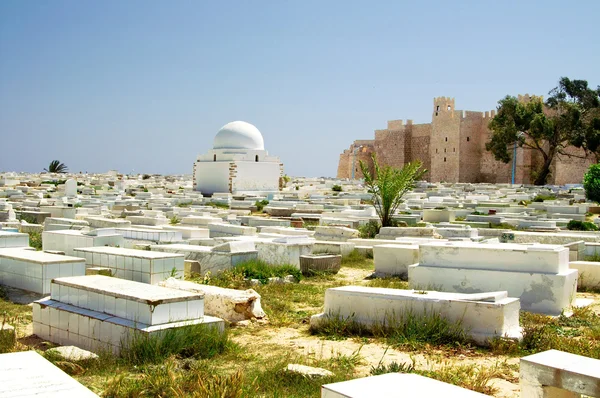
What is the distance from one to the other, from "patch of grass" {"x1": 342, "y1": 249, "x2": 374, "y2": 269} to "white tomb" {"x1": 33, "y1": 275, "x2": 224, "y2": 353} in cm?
439

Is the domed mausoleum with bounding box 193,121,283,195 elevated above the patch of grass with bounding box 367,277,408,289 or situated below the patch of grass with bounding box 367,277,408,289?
above

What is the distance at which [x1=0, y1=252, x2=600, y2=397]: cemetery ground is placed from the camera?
12.0 feet

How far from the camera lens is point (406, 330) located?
16.3 feet

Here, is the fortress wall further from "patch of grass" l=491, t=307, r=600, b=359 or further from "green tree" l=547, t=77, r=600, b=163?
"patch of grass" l=491, t=307, r=600, b=359

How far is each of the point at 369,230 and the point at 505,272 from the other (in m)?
5.82

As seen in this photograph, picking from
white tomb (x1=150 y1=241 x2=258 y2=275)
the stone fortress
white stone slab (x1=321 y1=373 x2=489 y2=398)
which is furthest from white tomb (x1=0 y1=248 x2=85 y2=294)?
the stone fortress

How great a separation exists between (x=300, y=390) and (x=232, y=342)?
1.24m

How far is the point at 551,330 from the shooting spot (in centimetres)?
523

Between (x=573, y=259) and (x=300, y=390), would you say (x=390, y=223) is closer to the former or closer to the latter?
(x=573, y=259)

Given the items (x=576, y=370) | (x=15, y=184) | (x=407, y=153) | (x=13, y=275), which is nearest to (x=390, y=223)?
(x=13, y=275)

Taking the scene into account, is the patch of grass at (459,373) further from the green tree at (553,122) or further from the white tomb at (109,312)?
the green tree at (553,122)

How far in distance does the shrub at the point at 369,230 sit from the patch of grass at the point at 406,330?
6.33 meters

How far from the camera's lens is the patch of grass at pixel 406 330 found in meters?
4.82

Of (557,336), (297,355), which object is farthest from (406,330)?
(557,336)
